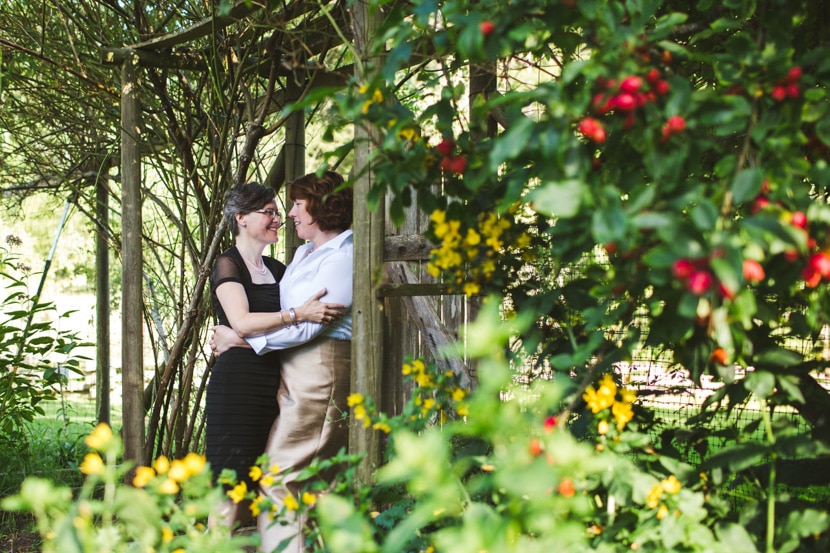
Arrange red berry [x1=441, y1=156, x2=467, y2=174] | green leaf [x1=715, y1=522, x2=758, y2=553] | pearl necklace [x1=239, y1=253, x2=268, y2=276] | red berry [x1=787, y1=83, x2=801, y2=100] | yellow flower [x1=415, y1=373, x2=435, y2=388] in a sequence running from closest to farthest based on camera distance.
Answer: red berry [x1=787, y1=83, x2=801, y2=100]
green leaf [x1=715, y1=522, x2=758, y2=553]
red berry [x1=441, y1=156, x2=467, y2=174]
yellow flower [x1=415, y1=373, x2=435, y2=388]
pearl necklace [x1=239, y1=253, x2=268, y2=276]

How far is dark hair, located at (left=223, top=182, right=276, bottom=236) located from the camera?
108 inches

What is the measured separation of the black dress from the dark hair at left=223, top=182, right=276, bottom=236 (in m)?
0.23

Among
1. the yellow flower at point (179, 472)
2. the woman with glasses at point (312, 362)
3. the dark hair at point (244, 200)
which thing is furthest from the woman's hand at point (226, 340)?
the yellow flower at point (179, 472)

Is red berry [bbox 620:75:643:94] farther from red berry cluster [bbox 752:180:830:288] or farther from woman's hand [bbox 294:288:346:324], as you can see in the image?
woman's hand [bbox 294:288:346:324]

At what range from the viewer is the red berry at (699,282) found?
95cm

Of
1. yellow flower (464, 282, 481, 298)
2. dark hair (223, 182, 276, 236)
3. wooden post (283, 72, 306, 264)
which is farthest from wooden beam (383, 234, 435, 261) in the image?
yellow flower (464, 282, 481, 298)

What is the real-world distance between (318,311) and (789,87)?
1.56 meters

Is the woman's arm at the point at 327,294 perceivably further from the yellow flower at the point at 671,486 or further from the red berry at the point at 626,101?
the red berry at the point at 626,101

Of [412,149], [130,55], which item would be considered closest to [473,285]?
[412,149]

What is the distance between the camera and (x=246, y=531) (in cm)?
309

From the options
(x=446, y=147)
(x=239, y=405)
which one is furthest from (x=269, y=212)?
(x=446, y=147)

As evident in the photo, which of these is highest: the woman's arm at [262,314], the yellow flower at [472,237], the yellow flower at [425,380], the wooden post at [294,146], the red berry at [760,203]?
the wooden post at [294,146]

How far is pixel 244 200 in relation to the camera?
276 centimetres

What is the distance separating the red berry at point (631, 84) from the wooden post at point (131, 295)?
2451 mm
